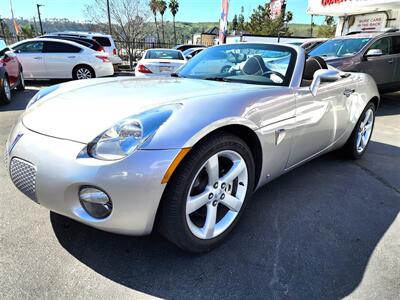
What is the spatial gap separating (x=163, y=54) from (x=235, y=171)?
27.0 feet

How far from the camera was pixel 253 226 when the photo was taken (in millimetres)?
2500

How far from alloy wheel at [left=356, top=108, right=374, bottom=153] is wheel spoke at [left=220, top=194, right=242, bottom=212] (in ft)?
7.77

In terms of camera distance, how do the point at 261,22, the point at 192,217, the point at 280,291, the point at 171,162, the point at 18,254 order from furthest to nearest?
the point at 261,22 → the point at 192,217 → the point at 18,254 → the point at 280,291 → the point at 171,162

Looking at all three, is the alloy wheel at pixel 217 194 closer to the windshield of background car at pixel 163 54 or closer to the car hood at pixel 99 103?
the car hood at pixel 99 103

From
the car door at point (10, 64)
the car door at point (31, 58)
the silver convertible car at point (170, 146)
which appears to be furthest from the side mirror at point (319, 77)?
the car door at point (31, 58)

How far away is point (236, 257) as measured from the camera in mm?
2133

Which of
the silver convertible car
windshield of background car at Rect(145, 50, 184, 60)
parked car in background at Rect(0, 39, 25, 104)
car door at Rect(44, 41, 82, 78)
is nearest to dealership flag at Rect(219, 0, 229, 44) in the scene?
windshield of background car at Rect(145, 50, 184, 60)

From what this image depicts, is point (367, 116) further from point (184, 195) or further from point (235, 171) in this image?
point (184, 195)

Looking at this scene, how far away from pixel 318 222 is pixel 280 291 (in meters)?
0.92

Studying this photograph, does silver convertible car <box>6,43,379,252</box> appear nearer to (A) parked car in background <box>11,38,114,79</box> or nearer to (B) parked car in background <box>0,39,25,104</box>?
(B) parked car in background <box>0,39,25,104</box>

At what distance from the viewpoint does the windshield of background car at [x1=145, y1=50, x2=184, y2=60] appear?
9.53 metres

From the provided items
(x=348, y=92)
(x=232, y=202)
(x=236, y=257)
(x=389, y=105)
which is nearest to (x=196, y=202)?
(x=232, y=202)

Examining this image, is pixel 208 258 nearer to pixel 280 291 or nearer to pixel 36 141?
pixel 280 291

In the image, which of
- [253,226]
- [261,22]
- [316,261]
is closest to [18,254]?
[253,226]
